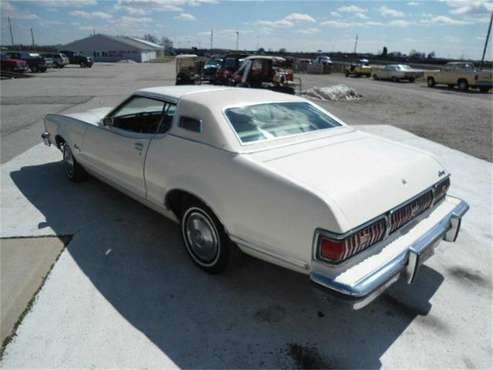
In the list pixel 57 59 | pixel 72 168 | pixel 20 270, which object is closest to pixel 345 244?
pixel 20 270

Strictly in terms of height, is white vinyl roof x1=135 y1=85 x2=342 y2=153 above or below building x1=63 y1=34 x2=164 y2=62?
below

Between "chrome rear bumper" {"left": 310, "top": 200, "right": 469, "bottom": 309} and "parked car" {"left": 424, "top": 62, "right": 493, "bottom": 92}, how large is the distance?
22.4 meters

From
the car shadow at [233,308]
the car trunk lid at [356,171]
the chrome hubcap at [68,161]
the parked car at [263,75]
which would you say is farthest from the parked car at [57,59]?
the car trunk lid at [356,171]

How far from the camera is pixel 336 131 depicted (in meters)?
3.41

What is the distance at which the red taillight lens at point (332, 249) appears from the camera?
2.05 meters

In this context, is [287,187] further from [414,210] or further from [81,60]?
[81,60]

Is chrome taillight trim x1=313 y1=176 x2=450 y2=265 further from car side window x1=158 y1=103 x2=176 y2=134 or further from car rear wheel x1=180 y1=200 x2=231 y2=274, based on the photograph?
car side window x1=158 y1=103 x2=176 y2=134

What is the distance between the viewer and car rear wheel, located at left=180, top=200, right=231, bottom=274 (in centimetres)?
280

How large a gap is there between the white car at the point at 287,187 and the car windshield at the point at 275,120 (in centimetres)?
1

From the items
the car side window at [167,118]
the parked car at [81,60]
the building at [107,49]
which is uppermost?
the building at [107,49]

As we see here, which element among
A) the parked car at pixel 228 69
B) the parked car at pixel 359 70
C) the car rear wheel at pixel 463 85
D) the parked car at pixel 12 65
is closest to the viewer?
the parked car at pixel 228 69

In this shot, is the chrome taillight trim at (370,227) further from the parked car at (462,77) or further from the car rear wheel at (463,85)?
the car rear wheel at (463,85)

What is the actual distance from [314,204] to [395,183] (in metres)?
0.74

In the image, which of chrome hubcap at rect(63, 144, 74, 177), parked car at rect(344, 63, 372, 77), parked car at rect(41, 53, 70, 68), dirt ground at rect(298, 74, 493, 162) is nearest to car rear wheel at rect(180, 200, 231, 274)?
chrome hubcap at rect(63, 144, 74, 177)
